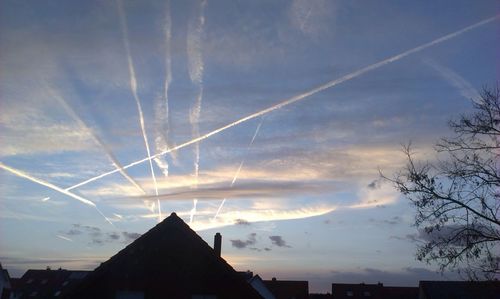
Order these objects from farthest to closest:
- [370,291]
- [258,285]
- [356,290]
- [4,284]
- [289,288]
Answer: [356,290] → [370,291] → [289,288] → [4,284] → [258,285]

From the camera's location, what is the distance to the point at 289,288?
66.1 meters

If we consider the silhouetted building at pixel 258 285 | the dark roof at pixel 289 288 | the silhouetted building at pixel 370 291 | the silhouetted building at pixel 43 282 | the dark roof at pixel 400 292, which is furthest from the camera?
the silhouetted building at pixel 43 282

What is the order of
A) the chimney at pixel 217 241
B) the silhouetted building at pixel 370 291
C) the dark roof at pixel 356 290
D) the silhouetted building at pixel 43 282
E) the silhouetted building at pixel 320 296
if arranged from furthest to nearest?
the silhouetted building at pixel 43 282
the silhouetted building at pixel 320 296
the dark roof at pixel 356 290
the silhouetted building at pixel 370 291
the chimney at pixel 217 241

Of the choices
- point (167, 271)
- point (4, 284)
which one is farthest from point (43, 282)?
point (167, 271)

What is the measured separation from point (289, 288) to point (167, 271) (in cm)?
4756

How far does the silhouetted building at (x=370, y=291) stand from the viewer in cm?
6969

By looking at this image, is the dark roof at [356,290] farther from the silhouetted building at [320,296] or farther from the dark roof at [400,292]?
the dark roof at [400,292]

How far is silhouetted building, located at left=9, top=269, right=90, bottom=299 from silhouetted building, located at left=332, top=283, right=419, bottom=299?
4340 cm

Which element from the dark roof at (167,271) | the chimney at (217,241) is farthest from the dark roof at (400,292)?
the dark roof at (167,271)

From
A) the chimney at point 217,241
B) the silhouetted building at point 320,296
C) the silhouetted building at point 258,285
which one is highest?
the chimney at point 217,241

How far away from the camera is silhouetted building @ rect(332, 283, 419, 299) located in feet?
229

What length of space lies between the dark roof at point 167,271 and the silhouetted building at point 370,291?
54111 millimetres

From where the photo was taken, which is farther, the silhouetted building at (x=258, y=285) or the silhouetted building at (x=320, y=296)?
the silhouetted building at (x=320, y=296)

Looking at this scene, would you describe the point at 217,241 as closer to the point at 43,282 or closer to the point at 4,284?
the point at 4,284
